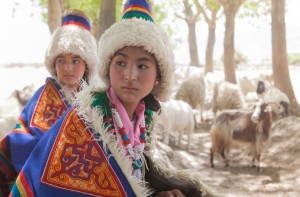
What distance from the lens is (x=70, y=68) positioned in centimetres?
248

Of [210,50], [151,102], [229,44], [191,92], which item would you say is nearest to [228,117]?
[191,92]

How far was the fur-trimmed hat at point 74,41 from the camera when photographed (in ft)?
8.27

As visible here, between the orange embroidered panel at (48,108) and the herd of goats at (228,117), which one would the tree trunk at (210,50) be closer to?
the herd of goats at (228,117)

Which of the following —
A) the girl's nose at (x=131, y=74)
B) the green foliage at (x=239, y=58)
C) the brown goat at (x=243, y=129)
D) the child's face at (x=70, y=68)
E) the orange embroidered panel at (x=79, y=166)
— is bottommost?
the brown goat at (x=243, y=129)

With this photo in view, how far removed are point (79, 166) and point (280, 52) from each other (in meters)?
7.94

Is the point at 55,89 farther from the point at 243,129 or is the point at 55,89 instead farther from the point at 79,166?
the point at 243,129

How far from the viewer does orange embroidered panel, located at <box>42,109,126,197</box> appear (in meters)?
1.32

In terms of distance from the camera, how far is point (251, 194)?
17.3 feet

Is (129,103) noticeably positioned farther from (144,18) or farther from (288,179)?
(288,179)

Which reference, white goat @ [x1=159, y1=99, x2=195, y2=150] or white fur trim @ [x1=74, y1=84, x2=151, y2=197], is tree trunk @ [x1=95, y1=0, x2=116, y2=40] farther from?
white fur trim @ [x1=74, y1=84, x2=151, y2=197]

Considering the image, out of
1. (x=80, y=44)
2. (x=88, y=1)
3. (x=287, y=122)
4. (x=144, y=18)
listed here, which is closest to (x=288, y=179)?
(x=287, y=122)

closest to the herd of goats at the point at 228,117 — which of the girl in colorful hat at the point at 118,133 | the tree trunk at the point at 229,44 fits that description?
the tree trunk at the point at 229,44

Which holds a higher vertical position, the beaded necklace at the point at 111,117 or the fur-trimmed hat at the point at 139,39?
the fur-trimmed hat at the point at 139,39

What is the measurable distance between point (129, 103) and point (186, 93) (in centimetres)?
872
